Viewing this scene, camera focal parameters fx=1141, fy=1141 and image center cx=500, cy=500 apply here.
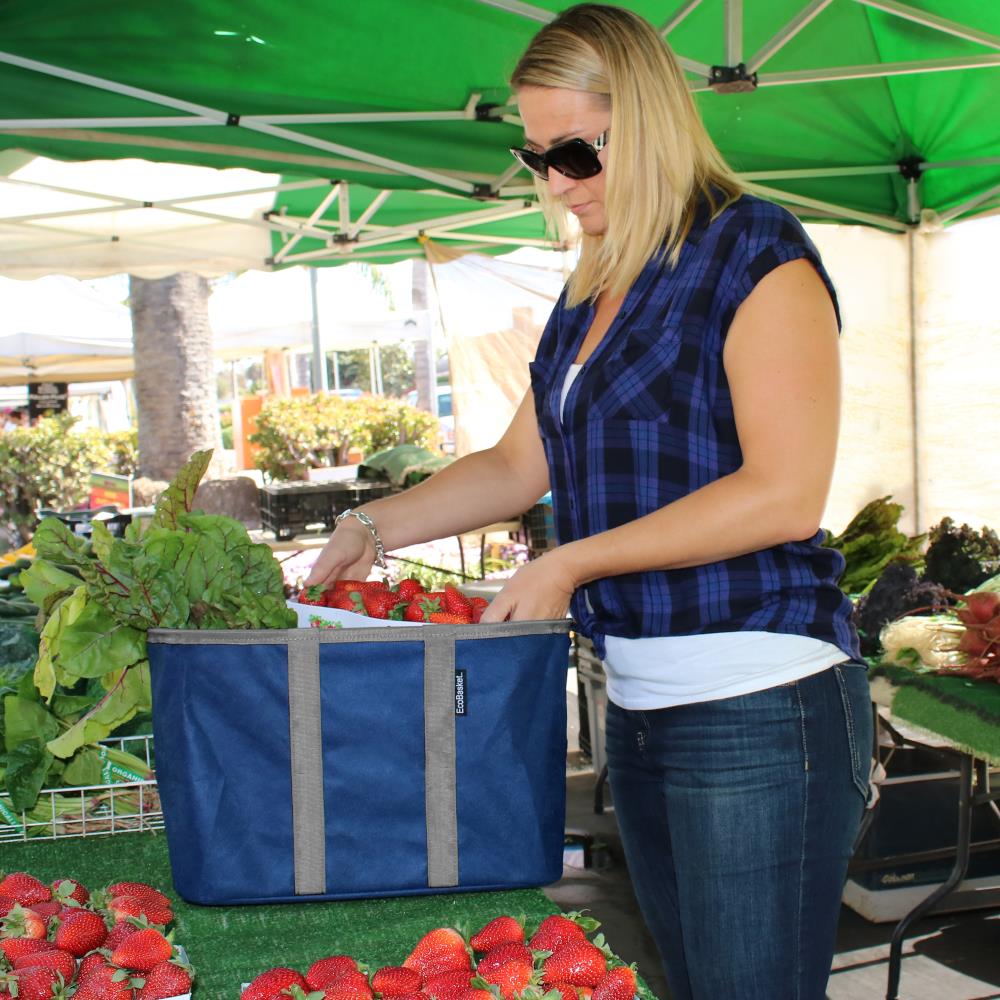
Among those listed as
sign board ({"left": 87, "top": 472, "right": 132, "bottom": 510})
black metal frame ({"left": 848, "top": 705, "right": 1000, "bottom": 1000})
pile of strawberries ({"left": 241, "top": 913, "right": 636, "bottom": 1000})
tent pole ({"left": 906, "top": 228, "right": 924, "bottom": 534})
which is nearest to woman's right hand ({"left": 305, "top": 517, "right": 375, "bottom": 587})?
pile of strawberries ({"left": 241, "top": 913, "right": 636, "bottom": 1000})

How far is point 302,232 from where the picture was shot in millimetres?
7188

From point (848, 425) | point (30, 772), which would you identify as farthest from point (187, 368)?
point (30, 772)

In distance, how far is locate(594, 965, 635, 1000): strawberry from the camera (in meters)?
1.10

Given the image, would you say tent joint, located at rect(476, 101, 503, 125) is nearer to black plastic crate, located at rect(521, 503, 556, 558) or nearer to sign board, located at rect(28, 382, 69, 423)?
black plastic crate, located at rect(521, 503, 556, 558)

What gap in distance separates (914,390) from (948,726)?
3986mm

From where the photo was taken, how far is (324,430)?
47.5 feet

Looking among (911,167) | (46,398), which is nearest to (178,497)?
(911,167)

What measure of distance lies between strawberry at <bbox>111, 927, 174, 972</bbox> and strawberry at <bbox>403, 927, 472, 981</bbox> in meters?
0.26

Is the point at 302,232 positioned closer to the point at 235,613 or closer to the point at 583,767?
the point at 583,767

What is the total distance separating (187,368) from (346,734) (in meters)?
11.3

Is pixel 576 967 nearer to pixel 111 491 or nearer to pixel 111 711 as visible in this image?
pixel 111 711

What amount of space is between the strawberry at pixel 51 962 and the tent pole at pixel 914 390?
6.34 metres

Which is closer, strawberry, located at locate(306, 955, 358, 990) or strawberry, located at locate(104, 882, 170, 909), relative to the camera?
strawberry, located at locate(306, 955, 358, 990)

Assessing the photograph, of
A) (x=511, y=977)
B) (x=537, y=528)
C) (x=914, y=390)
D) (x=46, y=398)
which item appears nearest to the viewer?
(x=511, y=977)
